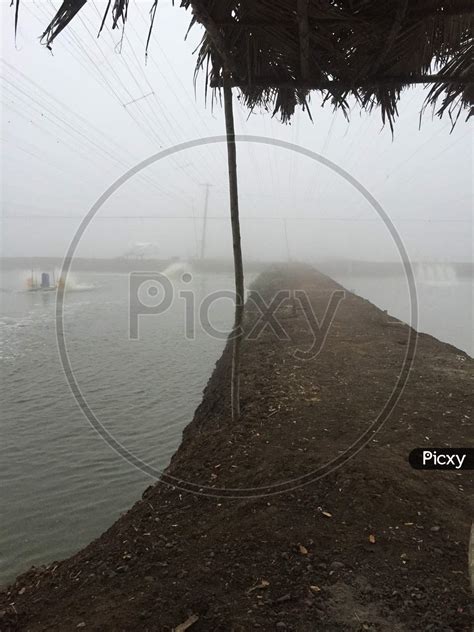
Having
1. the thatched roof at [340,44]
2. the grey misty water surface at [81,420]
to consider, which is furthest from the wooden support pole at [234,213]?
the grey misty water surface at [81,420]

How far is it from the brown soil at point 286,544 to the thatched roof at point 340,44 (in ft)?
12.3

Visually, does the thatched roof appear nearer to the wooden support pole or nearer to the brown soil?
the wooden support pole

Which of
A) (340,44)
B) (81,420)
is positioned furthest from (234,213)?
(81,420)

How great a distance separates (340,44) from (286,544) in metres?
4.32

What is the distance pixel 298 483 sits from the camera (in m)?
4.12

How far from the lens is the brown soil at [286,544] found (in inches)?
104

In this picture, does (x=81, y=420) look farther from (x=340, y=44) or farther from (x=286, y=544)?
(x=340, y=44)

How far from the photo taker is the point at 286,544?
3.26 metres

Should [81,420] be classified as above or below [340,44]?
below

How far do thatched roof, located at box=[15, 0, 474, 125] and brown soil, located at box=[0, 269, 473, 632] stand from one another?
3.76 metres

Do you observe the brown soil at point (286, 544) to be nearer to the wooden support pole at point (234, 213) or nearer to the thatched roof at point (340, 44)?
the wooden support pole at point (234, 213)

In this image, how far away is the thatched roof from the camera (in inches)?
144

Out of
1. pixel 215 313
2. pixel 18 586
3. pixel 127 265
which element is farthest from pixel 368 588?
pixel 127 265

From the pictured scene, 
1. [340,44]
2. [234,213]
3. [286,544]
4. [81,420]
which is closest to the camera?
[286,544]
